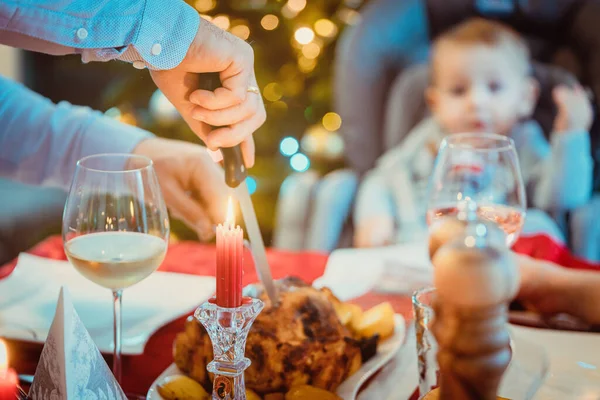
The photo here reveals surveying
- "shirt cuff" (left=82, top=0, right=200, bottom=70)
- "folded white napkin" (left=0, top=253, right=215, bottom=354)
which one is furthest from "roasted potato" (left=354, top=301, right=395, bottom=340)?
"shirt cuff" (left=82, top=0, right=200, bottom=70)

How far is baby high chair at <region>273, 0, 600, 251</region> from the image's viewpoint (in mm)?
2152

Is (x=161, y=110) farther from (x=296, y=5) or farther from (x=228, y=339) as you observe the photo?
(x=228, y=339)

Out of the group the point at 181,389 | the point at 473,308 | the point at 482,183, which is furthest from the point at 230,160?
the point at 482,183

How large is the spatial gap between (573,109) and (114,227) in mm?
1836

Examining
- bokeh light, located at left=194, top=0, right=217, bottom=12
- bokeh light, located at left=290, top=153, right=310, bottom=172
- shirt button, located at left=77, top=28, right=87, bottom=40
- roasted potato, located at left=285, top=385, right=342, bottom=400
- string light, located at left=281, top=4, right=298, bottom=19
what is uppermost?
bokeh light, located at left=194, top=0, right=217, bottom=12

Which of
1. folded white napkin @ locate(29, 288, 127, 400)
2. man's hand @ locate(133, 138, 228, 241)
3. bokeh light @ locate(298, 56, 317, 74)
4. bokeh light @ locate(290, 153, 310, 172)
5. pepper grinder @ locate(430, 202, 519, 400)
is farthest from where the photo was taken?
bokeh light @ locate(290, 153, 310, 172)

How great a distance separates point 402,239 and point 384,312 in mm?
1542

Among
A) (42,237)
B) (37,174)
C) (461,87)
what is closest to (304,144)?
(461,87)

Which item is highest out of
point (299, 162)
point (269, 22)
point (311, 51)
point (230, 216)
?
point (269, 22)

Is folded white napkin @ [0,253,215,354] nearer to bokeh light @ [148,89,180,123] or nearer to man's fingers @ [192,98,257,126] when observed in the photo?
man's fingers @ [192,98,257,126]

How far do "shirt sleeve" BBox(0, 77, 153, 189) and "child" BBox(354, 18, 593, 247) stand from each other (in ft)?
4.64

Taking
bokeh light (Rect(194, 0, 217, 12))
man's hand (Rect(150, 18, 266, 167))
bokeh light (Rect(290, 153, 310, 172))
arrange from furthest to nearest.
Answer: bokeh light (Rect(290, 153, 310, 172))
bokeh light (Rect(194, 0, 217, 12))
man's hand (Rect(150, 18, 266, 167))

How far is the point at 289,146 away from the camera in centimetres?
268

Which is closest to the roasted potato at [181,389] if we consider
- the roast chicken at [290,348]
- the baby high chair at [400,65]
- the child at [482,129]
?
the roast chicken at [290,348]
